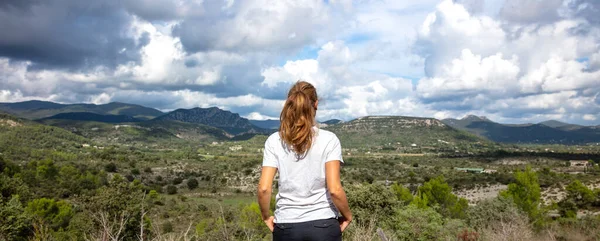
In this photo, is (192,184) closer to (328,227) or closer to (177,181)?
(177,181)

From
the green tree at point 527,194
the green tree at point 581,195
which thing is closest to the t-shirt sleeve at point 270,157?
the green tree at point 527,194

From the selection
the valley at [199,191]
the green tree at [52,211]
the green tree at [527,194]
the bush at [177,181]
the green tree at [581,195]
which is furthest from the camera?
the bush at [177,181]

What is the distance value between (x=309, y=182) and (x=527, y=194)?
114ft

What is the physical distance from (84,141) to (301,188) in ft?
418

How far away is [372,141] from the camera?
146000 millimetres

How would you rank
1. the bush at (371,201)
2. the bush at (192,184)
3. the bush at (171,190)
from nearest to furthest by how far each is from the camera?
the bush at (371,201) < the bush at (171,190) < the bush at (192,184)

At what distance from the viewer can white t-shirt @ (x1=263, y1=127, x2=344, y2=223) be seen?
2381mm

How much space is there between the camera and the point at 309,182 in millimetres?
2385

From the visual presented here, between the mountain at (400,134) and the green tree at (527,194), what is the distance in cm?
10579

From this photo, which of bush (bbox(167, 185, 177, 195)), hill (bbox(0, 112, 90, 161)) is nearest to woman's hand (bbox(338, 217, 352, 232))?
bush (bbox(167, 185, 177, 195))

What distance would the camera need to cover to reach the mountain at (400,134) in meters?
144

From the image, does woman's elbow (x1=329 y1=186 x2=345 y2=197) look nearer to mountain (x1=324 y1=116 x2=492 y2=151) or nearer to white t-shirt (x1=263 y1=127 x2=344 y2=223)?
white t-shirt (x1=263 y1=127 x2=344 y2=223)

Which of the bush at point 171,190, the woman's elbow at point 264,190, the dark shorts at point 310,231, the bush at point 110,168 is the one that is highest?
the woman's elbow at point 264,190

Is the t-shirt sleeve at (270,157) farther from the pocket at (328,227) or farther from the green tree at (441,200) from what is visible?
the green tree at (441,200)
